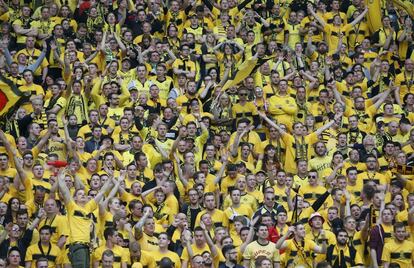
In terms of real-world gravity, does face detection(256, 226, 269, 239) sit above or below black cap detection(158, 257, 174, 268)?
above

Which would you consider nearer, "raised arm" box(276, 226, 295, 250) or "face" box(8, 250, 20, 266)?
"face" box(8, 250, 20, 266)

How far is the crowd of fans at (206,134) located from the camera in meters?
19.7

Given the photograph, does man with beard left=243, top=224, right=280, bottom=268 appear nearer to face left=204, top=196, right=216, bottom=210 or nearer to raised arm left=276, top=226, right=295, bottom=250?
raised arm left=276, top=226, right=295, bottom=250

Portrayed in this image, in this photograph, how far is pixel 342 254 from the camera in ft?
64.8

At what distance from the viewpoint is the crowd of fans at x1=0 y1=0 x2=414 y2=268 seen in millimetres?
19672

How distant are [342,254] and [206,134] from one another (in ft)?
11.6

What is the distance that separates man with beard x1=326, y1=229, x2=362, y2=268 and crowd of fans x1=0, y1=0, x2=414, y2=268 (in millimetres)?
Answer: 24

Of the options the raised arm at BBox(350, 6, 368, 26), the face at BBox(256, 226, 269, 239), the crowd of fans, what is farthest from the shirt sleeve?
the raised arm at BBox(350, 6, 368, 26)

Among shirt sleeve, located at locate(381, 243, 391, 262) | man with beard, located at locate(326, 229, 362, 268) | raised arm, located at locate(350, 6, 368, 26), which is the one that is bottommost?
shirt sleeve, located at locate(381, 243, 391, 262)

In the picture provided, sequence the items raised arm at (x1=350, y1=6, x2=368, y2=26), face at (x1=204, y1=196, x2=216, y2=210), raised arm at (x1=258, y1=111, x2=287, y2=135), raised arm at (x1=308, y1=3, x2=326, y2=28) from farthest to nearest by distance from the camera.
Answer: raised arm at (x1=350, y1=6, x2=368, y2=26) → raised arm at (x1=308, y1=3, x2=326, y2=28) → raised arm at (x1=258, y1=111, x2=287, y2=135) → face at (x1=204, y1=196, x2=216, y2=210)

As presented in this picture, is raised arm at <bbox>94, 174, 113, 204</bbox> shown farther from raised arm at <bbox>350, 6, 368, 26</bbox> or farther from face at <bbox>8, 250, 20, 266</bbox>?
raised arm at <bbox>350, 6, 368, 26</bbox>

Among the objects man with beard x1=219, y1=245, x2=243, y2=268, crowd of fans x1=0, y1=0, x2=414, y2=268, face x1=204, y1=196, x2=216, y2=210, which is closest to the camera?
man with beard x1=219, y1=245, x2=243, y2=268

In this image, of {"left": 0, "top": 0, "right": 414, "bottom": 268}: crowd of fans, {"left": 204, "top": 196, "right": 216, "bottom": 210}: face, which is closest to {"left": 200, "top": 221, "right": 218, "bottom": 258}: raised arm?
{"left": 0, "top": 0, "right": 414, "bottom": 268}: crowd of fans

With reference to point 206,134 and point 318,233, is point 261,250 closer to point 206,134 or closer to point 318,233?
point 318,233
